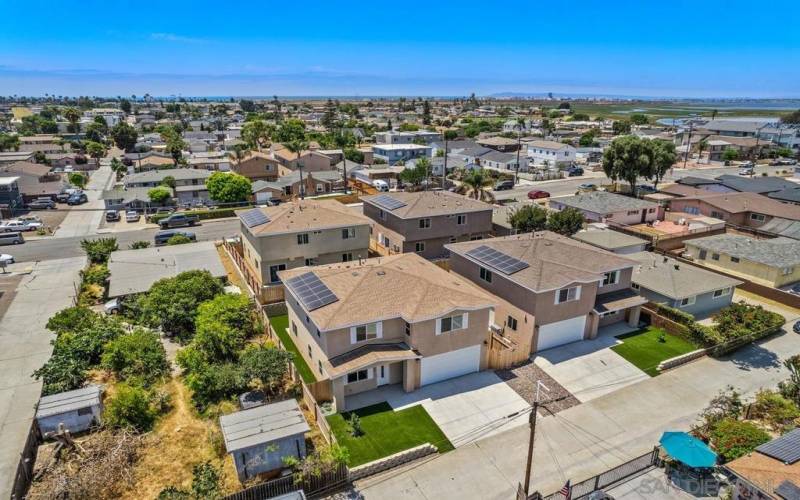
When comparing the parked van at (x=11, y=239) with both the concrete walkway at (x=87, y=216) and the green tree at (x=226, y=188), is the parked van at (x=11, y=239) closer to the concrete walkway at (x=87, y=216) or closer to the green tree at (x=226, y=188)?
the concrete walkway at (x=87, y=216)

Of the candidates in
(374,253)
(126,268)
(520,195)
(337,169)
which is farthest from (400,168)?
(126,268)

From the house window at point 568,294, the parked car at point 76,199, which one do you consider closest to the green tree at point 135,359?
the house window at point 568,294

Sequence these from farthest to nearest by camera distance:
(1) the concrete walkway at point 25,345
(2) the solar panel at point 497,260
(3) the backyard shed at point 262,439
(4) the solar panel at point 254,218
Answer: (4) the solar panel at point 254,218
(2) the solar panel at point 497,260
(1) the concrete walkway at point 25,345
(3) the backyard shed at point 262,439

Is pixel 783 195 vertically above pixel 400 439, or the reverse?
pixel 783 195

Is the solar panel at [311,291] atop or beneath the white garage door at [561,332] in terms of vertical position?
atop

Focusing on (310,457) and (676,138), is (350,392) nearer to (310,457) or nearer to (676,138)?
(310,457)

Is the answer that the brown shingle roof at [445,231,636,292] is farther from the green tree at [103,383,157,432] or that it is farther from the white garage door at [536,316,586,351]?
the green tree at [103,383,157,432]

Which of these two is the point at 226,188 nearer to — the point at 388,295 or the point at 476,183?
the point at 476,183
